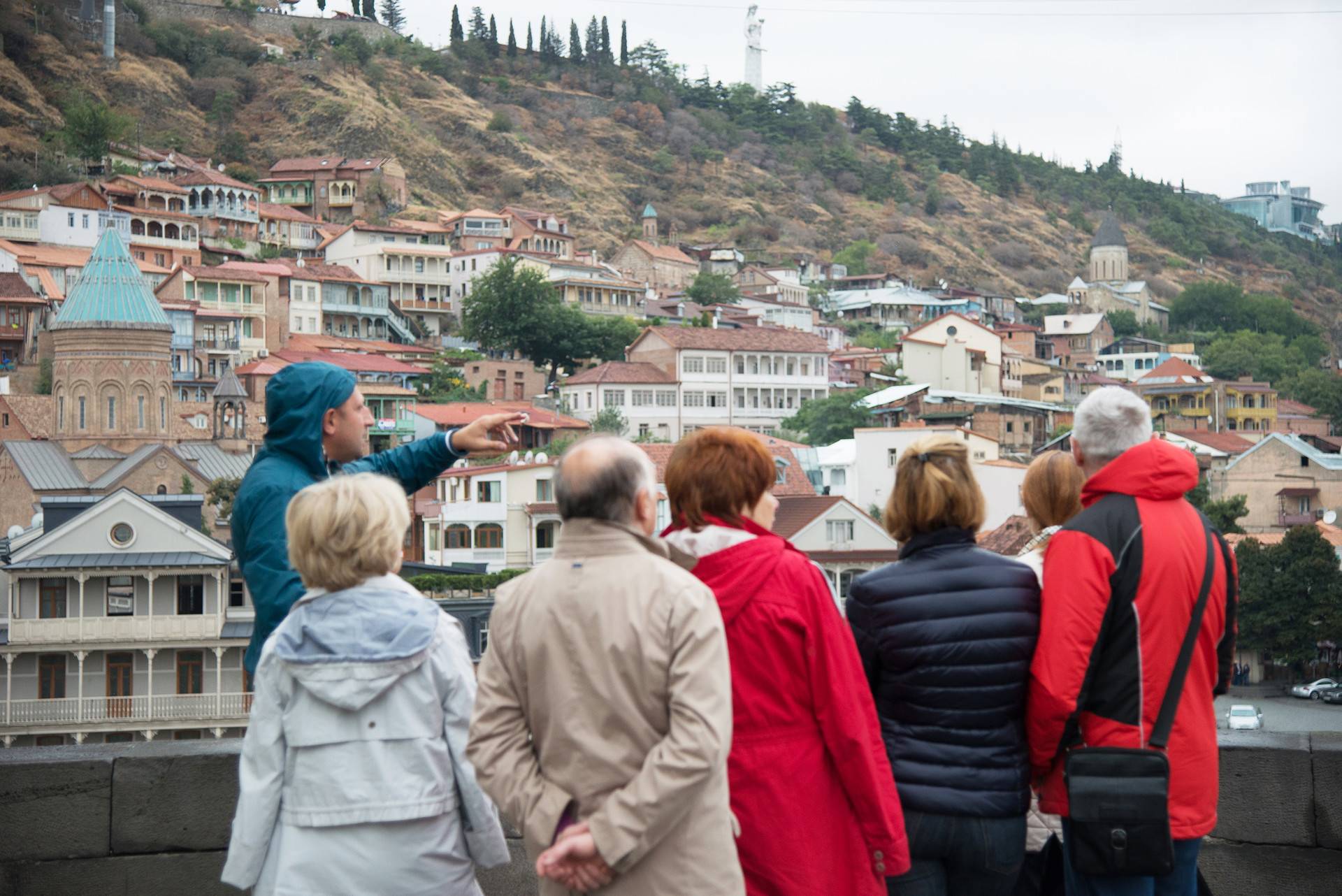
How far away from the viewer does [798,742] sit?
212cm

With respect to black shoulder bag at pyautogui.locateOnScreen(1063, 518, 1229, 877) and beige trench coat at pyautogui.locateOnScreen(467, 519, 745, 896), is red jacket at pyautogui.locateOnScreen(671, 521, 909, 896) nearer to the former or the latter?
beige trench coat at pyautogui.locateOnScreen(467, 519, 745, 896)

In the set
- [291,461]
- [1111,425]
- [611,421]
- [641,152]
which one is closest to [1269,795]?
[1111,425]

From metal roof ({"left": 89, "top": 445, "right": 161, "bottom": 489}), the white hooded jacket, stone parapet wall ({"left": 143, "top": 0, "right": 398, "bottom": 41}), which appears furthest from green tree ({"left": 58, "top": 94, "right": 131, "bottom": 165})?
the white hooded jacket

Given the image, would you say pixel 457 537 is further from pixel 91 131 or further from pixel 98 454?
pixel 91 131

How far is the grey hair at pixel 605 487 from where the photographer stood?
77.1 inches

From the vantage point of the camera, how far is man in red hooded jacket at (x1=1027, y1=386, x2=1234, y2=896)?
2238 mm

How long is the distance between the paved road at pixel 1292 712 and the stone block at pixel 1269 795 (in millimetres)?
26696

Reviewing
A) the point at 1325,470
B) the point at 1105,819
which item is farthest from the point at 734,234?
the point at 1105,819

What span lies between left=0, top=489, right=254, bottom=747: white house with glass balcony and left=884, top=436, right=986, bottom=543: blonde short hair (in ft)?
68.7

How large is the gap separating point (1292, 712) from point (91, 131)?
58.4 metres

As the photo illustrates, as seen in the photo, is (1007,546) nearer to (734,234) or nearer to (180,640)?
(180,640)

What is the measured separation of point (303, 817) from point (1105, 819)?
128 centimetres

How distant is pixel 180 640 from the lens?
23.6m

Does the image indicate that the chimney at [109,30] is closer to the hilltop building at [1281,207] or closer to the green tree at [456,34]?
the green tree at [456,34]
